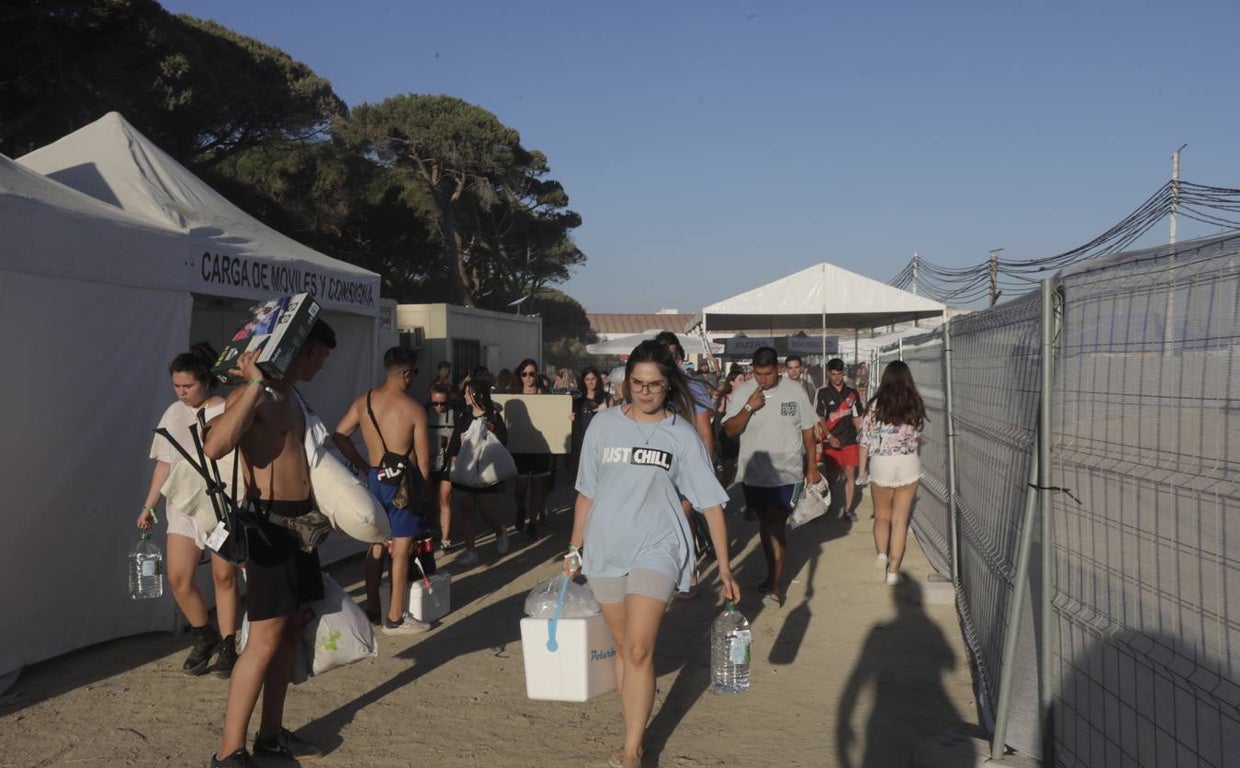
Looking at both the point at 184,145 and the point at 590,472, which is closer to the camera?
the point at 590,472

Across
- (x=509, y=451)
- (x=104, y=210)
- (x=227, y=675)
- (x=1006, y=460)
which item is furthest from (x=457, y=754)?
(x=509, y=451)

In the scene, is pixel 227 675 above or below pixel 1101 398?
below

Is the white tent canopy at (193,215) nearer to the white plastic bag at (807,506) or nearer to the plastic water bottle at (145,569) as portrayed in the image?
the plastic water bottle at (145,569)

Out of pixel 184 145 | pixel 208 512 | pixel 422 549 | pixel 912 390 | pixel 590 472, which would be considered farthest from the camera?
pixel 184 145

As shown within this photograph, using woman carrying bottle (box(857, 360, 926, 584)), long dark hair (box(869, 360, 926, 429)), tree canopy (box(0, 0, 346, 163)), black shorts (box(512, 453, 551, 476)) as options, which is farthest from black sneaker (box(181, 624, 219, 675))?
tree canopy (box(0, 0, 346, 163))

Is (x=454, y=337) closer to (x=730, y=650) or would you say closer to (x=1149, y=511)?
(x=730, y=650)

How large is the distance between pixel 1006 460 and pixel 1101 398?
1.72 meters

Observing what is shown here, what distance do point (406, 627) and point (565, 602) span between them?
2.62 meters

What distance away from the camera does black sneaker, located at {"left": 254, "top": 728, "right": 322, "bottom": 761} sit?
4.54m

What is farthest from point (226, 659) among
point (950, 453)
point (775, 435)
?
point (950, 453)

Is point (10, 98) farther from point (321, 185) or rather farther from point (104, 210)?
point (104, 210)

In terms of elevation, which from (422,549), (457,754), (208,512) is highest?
(208,512)

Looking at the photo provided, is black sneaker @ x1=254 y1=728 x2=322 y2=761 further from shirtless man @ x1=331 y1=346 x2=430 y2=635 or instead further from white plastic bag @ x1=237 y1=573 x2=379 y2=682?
shirtless man @ x1=331 y1=346 x2=430 y2=635

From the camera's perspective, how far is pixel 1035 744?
4145 millimetres
